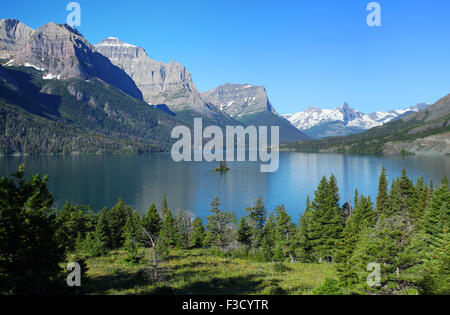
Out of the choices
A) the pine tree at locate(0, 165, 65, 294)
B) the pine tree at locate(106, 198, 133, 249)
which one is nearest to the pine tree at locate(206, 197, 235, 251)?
the pine tree at locate(106, 198, 133, 249)

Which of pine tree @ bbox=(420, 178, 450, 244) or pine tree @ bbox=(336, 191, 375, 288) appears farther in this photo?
pine tree @ bbox=(420, 178, 450, 244)

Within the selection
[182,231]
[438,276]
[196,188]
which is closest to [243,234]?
[182,231]

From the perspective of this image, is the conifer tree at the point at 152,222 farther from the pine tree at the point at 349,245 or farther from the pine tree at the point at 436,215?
the pine tree at the point at 436,215

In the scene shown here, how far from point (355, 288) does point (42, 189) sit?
1953 centimetres

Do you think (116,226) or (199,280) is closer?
(199,280)

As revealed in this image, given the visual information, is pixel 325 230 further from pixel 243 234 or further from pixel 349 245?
pixel 243 234

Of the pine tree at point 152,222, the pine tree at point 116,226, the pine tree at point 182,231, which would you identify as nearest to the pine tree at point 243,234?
the pine tree at point 182,231

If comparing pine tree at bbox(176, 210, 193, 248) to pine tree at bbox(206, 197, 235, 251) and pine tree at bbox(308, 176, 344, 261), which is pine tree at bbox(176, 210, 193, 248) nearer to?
pine tree at bbox(206, 197, 235, 251)

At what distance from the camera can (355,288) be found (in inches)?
687

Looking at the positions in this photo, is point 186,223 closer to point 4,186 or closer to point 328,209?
point 328,209

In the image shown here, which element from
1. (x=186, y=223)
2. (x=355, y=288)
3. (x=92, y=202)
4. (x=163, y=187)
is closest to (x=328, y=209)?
(x=355, y=288)

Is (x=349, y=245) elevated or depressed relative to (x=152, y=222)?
elevated

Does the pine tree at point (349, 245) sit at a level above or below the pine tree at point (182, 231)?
above
